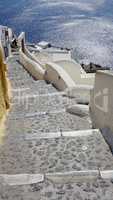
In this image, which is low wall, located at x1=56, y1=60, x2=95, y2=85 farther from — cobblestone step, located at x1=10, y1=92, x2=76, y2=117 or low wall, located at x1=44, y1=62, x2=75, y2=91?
cobblestone step, located at x1=10, y1=92, x2=76, y2=117

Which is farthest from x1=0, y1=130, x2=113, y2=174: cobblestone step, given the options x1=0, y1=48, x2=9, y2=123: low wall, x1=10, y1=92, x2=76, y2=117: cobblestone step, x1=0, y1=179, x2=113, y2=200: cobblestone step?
x1=10, y1=92, x2=76, y2=117: cobblestone step

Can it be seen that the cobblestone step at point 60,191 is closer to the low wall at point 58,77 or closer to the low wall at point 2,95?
the low wall at point 2,95

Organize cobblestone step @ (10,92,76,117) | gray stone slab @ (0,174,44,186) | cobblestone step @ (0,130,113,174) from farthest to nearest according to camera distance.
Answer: cobblestone step @ (10,92,76,117), cobblestone step @ (0,130,113,174), gray stone slab @ (0,174,44,186)

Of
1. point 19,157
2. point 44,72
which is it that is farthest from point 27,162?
point 44,72

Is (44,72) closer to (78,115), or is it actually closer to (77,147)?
(78,115)

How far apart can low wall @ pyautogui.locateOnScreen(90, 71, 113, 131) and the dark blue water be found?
5241 centimetres

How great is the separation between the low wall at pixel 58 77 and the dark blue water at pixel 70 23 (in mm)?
45522

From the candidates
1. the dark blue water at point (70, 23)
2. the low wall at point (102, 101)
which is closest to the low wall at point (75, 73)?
the low wall at point (102, 101)

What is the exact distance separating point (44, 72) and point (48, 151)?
10353 mm

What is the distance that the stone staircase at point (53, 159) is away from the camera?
4977 mm

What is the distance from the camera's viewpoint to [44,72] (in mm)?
16703

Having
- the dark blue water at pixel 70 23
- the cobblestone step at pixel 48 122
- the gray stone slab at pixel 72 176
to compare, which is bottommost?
the dark blue water at pixel 70 23

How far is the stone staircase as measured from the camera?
498 cm

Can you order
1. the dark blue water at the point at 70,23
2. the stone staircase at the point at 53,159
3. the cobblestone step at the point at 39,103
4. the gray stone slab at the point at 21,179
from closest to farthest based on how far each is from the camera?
the stone staircase at the point at 53,159
the gray stone slab at the point at 21,179
the cobblestone step at the point at 39,103
the dark blue water at the point at 70,23
